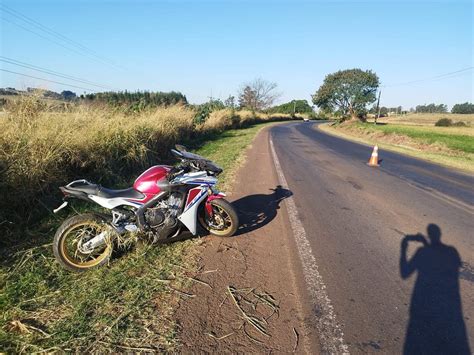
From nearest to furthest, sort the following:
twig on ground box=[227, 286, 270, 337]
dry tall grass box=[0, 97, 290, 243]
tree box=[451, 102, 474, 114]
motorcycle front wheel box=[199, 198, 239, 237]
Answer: twig on ground box=[227, 286, 270, 337] < motorcycle front wheel box=[199, 198, 239, 237] < dry tall grass box=[0, 97, 290, 243] < tree box=[451, 102, 474, 114]

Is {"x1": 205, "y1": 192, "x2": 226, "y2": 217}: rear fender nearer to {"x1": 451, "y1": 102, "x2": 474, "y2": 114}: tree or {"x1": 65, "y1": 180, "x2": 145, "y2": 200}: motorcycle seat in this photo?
{"x1": 65, "y1": 180, "x2": 145, "y2": 200}: motorcycle seat

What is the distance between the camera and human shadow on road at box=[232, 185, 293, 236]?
5.27 metres

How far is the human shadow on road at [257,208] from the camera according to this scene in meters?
5.27

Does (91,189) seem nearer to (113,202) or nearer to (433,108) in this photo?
(113,202)

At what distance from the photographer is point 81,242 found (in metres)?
3.69

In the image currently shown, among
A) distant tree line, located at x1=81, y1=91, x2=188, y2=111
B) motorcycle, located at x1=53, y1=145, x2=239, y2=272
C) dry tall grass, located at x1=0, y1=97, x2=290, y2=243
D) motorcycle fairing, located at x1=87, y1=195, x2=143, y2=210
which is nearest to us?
motorcycle, located at x1=53, y1=145, x2=239, y2=272

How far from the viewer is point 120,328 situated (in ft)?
8.85

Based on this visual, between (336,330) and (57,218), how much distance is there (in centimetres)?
443

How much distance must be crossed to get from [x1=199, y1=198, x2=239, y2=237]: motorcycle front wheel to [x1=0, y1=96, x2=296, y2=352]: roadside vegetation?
0.35 meters

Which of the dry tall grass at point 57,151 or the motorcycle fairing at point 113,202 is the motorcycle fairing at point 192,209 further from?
the dry tall grass at point 57,151

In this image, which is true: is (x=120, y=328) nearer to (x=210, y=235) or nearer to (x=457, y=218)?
(x=210, y=235)

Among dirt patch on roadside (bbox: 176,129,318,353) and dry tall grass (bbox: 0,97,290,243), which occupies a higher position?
dry tall grass (bbox: 0,97,290,243)

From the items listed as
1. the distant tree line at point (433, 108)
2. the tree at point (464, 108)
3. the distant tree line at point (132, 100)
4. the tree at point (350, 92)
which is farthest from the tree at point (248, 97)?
the distant tree line at point (433, 108)

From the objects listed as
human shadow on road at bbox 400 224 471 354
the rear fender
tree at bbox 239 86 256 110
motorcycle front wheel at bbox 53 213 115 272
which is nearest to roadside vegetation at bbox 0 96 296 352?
motorcycle front wheel at bbox 53 213 115 272
